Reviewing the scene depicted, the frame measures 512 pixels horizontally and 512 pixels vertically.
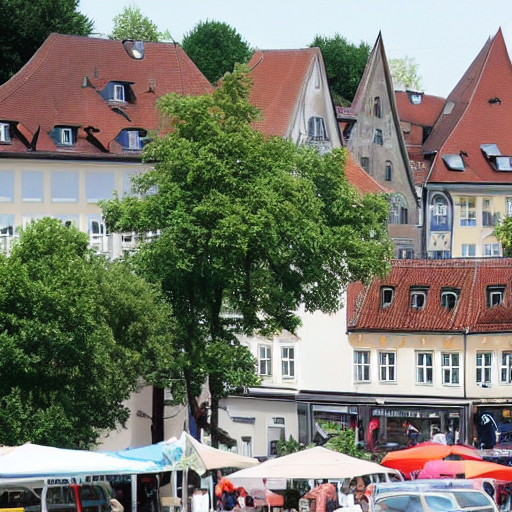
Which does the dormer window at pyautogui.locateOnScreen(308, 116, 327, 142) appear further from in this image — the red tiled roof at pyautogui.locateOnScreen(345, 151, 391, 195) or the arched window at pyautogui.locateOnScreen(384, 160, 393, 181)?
the arched window at pyautogui.locateOnScreen(384, 160, 393, 181)

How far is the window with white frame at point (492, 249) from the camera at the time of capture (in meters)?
104

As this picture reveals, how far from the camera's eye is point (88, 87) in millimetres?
90250

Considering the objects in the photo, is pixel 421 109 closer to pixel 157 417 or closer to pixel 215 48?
pixel 215 48

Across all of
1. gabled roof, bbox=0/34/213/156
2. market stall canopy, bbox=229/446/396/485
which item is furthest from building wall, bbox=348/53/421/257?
market stall canopy, bbox=229/446/396/485

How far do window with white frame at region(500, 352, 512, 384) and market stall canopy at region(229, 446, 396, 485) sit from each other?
99.3 ft

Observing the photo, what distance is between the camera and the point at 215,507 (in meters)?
57.8

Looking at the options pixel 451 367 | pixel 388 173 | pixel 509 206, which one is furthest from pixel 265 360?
pixel 509 206

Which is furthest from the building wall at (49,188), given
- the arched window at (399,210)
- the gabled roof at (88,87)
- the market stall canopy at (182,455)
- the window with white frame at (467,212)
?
the market stall canopy at (182,455)

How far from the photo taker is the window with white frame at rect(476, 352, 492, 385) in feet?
256

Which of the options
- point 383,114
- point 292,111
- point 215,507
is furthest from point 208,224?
point 383,114

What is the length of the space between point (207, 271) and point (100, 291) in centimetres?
662

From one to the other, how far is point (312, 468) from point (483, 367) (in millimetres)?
31708

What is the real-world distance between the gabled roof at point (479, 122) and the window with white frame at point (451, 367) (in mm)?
27362

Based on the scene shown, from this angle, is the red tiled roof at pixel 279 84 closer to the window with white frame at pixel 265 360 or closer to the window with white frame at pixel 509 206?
the window with white frame at pixel 265 360
